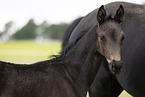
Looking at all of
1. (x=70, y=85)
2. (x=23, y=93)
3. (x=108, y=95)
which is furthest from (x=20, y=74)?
(x=108, y=95)

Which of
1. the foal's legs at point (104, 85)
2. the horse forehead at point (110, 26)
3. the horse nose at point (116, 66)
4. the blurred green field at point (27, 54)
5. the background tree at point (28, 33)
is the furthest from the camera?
the background tree at point (28, 33)

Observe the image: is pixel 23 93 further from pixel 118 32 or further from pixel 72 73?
pixel 118 32

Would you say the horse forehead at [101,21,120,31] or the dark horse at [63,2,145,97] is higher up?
the horse forehead at [101,21,120,31]

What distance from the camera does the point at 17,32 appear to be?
68000 mm

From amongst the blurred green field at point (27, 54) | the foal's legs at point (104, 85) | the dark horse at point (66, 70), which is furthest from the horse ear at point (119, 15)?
the blurred green field at point (27, 54)

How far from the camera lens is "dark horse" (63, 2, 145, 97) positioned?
3047 millimetres

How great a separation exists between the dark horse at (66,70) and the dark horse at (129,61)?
274 millimetres

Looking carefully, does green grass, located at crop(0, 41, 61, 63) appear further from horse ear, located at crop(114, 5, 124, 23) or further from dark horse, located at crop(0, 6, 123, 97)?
horse ear, located at crop(114, 5, 124, 23)

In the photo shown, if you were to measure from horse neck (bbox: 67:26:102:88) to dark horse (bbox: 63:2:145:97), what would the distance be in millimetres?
244

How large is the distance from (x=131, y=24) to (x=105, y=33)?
1141mm

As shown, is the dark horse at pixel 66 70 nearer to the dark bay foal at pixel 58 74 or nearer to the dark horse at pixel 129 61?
the dark bay foal at pixel 58 74

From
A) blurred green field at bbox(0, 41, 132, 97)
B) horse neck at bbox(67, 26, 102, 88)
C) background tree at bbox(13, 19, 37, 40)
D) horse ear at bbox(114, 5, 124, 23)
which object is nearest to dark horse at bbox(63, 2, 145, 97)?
horse ear at bbox(114, 5, 124, 23)

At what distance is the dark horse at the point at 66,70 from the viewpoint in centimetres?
235

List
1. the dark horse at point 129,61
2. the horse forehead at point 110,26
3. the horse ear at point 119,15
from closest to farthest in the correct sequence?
the horse forehead at point 110,26, the horse ear at point 119,15, the dark horse at point 129,61
